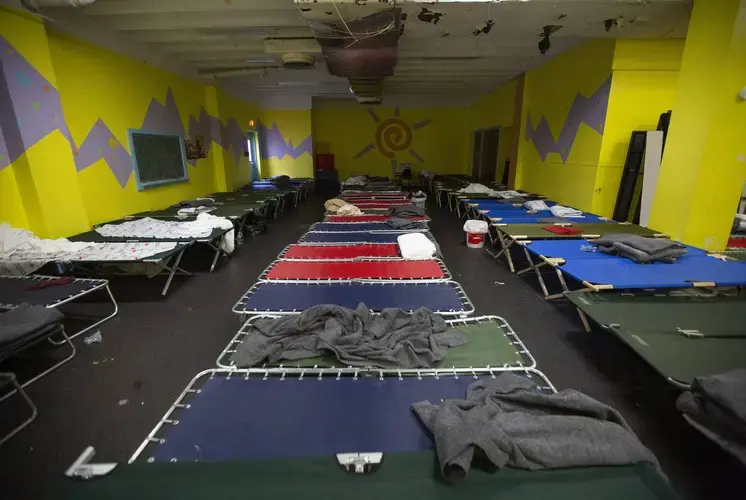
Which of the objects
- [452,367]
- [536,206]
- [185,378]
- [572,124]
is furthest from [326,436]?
[572,124]

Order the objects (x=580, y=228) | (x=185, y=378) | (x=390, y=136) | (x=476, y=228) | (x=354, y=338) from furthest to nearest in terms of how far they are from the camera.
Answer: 1. (x=390, y=136)
2. (x=476, y=228)
3. (x=580, y=228)
4. (x=185, y=378)
5. (x=354, y=338)

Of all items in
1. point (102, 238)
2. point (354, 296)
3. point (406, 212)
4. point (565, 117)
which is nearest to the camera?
point (354, 296)

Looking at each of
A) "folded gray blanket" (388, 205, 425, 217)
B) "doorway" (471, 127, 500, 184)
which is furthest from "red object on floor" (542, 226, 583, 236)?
"doorway" (471, 127, 500, 184)

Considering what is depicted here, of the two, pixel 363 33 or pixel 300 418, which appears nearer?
pixel 300 418

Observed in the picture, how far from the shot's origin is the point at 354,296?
7.59ft

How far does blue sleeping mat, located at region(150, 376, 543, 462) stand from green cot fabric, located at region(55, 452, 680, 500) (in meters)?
0.09

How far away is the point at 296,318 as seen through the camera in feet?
6.25

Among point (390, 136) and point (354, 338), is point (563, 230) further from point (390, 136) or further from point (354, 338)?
point (390, 136)

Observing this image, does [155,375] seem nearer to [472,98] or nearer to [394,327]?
[394,327]

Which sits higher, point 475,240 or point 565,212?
point 565,212

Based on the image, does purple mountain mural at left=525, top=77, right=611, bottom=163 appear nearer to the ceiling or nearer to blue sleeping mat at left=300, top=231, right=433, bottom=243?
the ceiling

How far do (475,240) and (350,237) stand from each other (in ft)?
6.41

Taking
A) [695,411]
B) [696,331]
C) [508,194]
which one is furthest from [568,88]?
[695,411]

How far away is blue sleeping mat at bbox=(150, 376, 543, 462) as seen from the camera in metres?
1.26
